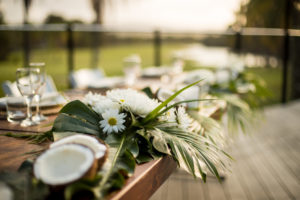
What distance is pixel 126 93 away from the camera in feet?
2.92

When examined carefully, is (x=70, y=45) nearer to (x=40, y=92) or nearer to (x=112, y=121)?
(x=40, y=92)

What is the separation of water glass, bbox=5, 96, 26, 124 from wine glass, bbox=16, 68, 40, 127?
47mm

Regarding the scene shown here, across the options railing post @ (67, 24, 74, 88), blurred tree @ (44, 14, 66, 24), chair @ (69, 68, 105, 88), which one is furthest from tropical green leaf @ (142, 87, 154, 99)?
blurred tree @ (44, 14, 66, 24)

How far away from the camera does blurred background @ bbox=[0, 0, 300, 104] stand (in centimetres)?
455

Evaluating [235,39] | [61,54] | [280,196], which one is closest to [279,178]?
[280,196]

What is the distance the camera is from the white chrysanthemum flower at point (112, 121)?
79 cm

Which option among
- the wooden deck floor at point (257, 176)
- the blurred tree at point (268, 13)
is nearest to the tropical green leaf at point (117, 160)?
the wooden deck floor at point (257, 176)

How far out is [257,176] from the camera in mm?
2627

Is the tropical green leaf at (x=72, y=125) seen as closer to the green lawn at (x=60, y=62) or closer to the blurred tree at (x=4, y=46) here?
the green lawn at (x=60, y=62)

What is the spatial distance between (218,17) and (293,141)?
5238 millimetres

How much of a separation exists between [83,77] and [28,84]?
1.66 m

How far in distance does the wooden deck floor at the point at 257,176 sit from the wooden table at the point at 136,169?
984mm

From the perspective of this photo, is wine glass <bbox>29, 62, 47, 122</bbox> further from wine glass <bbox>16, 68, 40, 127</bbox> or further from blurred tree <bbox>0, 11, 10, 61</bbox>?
blurred tree <bbox>0, 11, 10, 61</bbox>

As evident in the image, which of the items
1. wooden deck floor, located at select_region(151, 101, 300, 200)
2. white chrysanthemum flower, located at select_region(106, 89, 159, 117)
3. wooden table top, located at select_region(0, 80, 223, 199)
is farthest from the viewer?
wooden deck floor, located at select_region(151, 101, 300, 200)
